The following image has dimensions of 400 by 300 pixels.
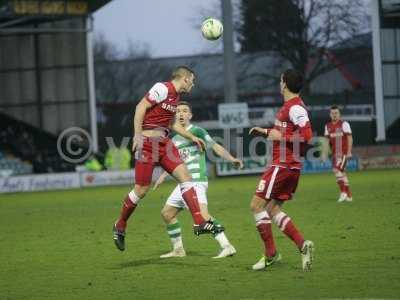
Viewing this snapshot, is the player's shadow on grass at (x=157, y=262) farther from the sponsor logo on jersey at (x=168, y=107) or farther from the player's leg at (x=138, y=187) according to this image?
the sponsor logo on jersey at (x=168, y=107)

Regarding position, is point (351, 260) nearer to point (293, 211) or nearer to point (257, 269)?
point (257, 269)

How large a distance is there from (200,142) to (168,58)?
70.1m

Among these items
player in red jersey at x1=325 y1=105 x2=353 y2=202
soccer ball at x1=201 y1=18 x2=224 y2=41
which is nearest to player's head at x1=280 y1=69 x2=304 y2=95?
soccer ball at x1=201 y1=18 x2=224 y2=41

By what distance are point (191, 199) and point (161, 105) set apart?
4.20ft

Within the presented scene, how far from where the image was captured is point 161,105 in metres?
12.4

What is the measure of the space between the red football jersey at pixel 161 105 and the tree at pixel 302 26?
48882mm

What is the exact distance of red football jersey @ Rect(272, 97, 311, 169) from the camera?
1108cm

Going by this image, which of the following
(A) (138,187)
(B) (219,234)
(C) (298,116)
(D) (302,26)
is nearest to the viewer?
(C) (298,116)

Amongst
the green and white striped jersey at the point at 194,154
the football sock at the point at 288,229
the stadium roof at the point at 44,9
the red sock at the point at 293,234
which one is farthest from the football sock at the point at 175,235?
the stadium roof at the point at 44,9

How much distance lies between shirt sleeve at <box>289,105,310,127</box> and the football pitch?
171 centimetres

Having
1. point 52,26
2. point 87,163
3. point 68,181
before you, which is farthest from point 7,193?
point 52,26

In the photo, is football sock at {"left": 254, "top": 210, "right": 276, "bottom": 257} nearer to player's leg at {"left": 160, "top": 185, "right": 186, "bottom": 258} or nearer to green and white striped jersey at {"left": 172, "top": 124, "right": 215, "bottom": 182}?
player's leg at {"left": 160, "top": 185, "right": 186, "bottom": 258}

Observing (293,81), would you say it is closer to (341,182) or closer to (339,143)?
(341,182)

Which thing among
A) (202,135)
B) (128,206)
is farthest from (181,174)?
(202,135)
